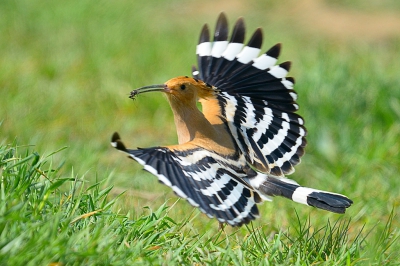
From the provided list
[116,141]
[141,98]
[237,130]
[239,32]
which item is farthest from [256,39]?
[141,98]

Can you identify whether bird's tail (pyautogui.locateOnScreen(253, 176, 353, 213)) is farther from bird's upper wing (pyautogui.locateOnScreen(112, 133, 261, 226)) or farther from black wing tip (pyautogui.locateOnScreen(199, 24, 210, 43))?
black wing tip (pyautogui.locateOnScreen(199, 24, 210, 43))

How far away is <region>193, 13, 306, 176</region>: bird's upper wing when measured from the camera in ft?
9.73

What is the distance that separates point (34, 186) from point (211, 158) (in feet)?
2.28

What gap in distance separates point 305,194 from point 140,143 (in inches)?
76.0

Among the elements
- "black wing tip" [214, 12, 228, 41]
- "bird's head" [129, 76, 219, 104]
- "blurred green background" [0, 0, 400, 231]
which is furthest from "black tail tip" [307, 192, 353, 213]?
"black wing tip" [214, 12, 228, 41]

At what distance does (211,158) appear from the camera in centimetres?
269

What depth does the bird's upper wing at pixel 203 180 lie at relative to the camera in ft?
7.83

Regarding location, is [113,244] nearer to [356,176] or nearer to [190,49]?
[356,176]

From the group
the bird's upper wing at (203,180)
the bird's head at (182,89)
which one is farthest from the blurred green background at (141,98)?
the bird's head at (182,89)

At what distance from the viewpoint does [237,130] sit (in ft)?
9.74

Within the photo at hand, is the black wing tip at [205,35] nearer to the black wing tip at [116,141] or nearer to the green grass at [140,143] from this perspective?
the green grass at [140,143]

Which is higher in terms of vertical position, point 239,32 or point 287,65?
point 239,32

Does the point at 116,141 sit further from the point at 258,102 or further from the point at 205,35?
the point at 205,35

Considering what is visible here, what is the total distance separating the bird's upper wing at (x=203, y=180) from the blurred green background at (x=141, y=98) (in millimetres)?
284
